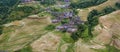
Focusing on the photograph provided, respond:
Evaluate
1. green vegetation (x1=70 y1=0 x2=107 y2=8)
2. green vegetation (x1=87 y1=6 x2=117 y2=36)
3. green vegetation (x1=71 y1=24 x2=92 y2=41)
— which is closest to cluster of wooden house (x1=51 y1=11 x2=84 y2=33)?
green vegetation (x1=71 y1=24 x2=92 y2=41)

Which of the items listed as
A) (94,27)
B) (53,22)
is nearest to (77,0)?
(53,22)

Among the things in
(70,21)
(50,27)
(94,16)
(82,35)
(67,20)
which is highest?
(94,16)

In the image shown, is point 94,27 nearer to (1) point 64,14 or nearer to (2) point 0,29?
(1) point 64,14

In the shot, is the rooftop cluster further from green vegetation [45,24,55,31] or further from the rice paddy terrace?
green vegetation [45,24,55,31]

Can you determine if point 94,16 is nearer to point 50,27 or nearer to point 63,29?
point 63,29

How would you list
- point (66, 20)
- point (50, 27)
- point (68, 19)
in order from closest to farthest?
point (50, 27)
point (66, 20)
point (68, 19)

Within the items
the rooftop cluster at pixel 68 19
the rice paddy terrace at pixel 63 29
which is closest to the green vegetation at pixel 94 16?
the rice paddy terrace at pixel 63 29

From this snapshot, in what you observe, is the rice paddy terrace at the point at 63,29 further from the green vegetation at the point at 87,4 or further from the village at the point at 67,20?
the green vegetation at the point at 87,4

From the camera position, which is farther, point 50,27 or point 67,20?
point 67,20

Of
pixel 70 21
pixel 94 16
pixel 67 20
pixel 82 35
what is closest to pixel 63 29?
pixel 82 35

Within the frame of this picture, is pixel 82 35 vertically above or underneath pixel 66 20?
underneath
